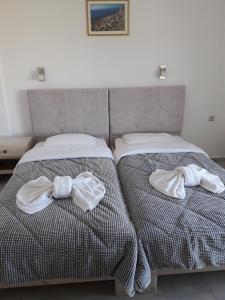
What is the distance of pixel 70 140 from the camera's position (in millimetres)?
2895

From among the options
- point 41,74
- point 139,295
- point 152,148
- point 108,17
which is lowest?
point 139,295

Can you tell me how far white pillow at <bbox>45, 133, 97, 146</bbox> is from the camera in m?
2.84

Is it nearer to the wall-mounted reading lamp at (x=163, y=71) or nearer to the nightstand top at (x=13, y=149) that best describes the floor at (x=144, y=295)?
the nightstand top at (x=13, y=149)

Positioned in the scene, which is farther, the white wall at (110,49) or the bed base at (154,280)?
the white wall at (110,49)

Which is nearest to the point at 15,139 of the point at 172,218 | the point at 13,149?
the point at 13,149

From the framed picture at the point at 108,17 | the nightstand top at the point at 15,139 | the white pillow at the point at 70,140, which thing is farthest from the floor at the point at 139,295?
the framed picture at the point at 108,17

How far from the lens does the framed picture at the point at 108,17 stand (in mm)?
2865

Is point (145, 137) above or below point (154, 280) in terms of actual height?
above

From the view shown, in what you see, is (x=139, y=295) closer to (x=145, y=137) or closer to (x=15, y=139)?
(x=145, y=137)

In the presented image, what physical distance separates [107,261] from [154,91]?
224 centimetres

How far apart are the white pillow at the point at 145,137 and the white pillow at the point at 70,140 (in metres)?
0.41

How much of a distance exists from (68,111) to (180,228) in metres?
2.10

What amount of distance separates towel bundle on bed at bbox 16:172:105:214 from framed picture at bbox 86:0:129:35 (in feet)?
6.46

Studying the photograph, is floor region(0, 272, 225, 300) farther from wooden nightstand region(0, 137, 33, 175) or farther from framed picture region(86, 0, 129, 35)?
framed picture region(86, 0, 129, 35)
